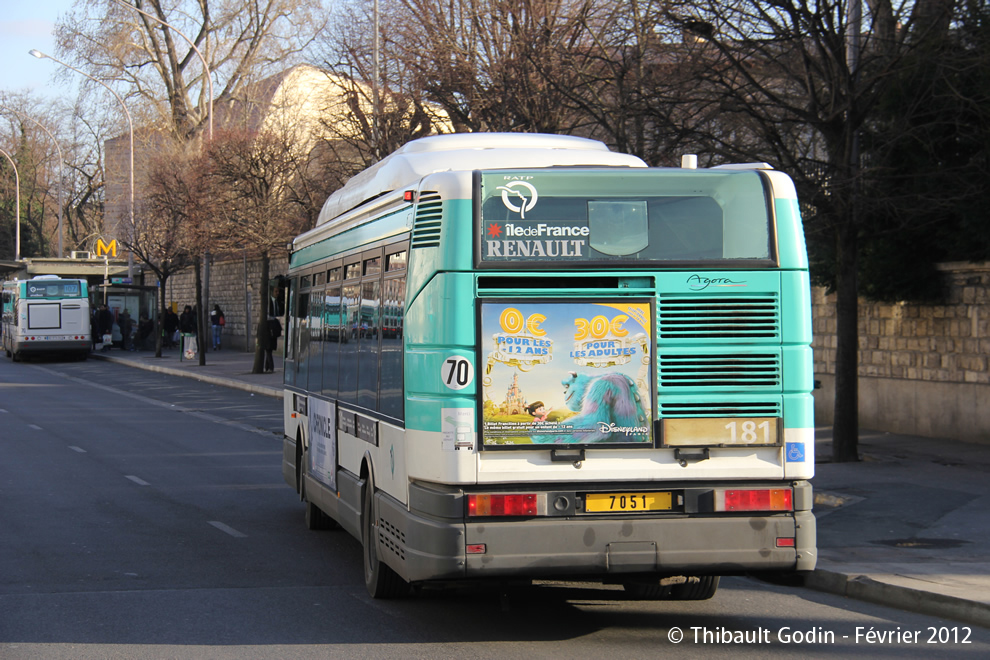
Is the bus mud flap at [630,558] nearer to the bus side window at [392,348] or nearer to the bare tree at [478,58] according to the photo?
the bus side window at [392,348]

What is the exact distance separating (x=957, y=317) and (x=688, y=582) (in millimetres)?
9400

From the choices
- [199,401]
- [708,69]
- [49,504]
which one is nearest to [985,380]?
[708,69]

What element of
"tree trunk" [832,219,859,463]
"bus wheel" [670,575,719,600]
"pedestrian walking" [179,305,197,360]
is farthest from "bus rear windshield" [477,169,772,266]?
"pedestrian walking" [179,305,197,360]

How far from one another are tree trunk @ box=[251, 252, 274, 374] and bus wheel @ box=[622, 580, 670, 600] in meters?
22.9

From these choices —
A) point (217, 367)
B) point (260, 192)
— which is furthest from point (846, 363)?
point (217, 367)

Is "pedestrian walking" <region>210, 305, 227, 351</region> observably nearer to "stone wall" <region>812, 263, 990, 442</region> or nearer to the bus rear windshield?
"stone wall" <region>812, 263, 990, 442</region>

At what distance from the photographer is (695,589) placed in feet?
24.2

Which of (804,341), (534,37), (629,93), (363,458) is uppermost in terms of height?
(534,37)

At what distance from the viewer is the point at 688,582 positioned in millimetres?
7348

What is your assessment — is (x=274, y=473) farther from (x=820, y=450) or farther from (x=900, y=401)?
(x=900, y=401)

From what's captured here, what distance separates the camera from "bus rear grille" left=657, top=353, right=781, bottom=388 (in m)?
6.23

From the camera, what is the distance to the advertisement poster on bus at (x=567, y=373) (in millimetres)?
6078

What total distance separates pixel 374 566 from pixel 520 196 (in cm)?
271

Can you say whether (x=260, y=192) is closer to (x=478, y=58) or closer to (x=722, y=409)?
(x=478, y=58)
